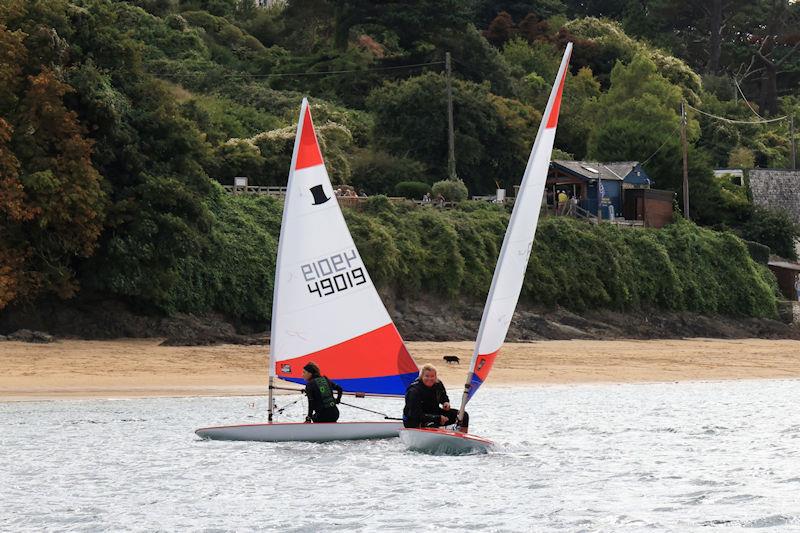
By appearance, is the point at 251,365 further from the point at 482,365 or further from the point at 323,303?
the point at 482,365

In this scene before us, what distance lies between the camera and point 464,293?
47312 mm

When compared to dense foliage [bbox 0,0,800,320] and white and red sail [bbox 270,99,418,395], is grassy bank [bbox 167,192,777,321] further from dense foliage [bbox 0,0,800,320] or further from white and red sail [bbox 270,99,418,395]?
white and red sail [bbox 270,99,418,395]

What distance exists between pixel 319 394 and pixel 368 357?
1120mm

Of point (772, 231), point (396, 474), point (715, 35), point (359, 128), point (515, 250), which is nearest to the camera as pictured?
point (515, 250)

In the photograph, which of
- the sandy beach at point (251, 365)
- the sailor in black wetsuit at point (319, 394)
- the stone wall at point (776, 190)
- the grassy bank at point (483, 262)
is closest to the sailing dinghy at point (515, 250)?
the sailor in black wetsuit at point (319, 394)

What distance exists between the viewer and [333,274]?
72.4 feet

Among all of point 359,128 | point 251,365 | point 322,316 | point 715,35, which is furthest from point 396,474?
point 715,35

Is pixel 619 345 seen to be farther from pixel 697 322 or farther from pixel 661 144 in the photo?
pixel 661 144

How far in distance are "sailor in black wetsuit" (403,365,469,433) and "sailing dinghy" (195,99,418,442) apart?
111 centimetres

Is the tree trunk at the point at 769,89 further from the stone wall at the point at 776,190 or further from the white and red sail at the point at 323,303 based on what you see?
the white and red sail at the point at 323,303

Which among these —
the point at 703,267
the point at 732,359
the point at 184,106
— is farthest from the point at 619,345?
the point at 184,106

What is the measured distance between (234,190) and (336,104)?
22631 millimetres

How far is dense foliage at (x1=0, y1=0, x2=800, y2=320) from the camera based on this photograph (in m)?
36.4

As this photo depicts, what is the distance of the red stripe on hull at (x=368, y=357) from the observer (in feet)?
72.6
